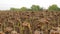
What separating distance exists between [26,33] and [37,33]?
1.11 m

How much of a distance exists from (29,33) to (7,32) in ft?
2.80

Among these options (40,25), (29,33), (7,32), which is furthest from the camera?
(29,33)

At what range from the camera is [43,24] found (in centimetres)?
312

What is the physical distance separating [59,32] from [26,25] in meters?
0.61

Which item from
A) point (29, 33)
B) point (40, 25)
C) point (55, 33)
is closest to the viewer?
point (55, 33)

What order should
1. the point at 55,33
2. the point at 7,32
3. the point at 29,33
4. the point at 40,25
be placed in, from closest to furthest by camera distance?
the point at 55,33
the point at 7,32
the point at 40,25
the point at 29,33

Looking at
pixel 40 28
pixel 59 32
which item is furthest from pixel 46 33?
pixel 59 32

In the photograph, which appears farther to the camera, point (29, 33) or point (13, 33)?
point (29, 33)

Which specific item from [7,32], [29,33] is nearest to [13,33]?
[7,32]

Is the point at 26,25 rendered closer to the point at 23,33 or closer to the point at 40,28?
the point at 40,28

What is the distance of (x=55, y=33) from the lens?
2.21m

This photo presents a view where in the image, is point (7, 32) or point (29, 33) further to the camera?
point (29, 33)

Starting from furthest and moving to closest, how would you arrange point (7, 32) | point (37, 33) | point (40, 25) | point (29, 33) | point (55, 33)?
point (29, 33) < point (40, 25) < point (7, 32) < point (37, 33) < point (55, 33)

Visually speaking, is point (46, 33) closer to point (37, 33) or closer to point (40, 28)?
point (40, 28)
